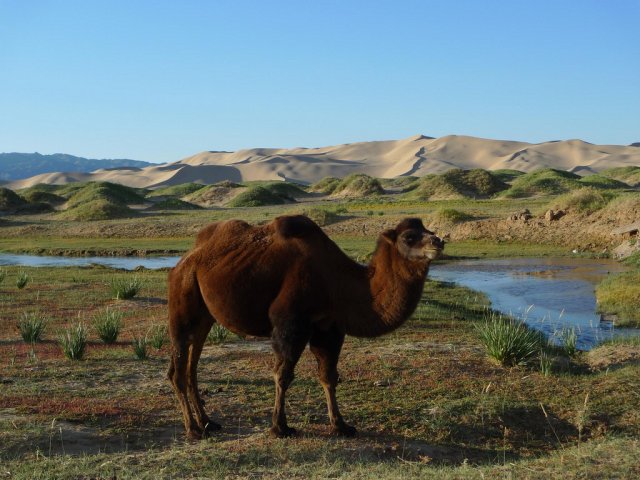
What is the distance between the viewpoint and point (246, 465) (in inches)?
270

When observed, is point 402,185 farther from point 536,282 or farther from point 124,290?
point 124,290

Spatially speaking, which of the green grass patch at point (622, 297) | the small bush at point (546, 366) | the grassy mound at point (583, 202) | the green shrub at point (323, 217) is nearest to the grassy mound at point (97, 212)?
the green shrub at point (323, 217)

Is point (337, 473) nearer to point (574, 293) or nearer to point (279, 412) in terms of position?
point (279, 412)

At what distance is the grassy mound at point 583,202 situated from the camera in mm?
35625

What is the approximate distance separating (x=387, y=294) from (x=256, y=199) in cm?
5756

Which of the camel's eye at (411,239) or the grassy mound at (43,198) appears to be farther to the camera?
the grassy mound at (43,198)

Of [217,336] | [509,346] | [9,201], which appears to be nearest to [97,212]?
[9,201]

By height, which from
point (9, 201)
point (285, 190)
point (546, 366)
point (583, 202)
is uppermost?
point (285, 190)

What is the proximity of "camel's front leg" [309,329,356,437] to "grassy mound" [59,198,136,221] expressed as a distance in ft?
147

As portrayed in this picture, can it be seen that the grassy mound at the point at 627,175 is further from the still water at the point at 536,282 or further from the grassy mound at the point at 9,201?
the grassy mound at the point at 9,201

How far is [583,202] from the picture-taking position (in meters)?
36.3

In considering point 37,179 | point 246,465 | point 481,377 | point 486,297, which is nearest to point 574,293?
point 486,297

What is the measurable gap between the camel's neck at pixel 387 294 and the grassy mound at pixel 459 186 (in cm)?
5501

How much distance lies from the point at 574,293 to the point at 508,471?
15.4m
